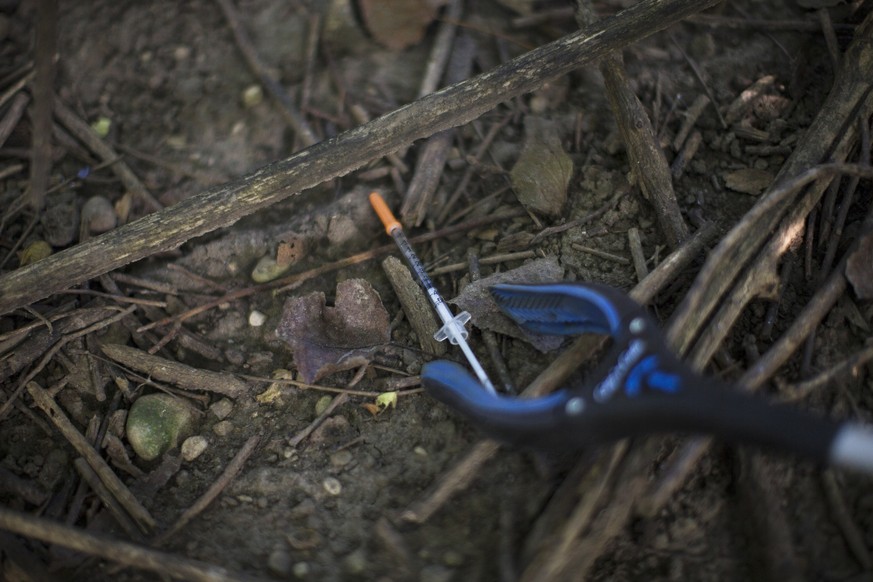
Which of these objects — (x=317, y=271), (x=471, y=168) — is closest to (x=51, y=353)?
(x=317, y=271)

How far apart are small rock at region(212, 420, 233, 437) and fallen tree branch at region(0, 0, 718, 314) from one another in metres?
0.68

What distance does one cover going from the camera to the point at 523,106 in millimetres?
3061

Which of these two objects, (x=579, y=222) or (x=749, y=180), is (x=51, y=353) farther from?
(x=749, y=180)

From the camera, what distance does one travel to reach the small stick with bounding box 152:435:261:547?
220 cm

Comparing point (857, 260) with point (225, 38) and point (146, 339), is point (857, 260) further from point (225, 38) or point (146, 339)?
point (225, 38)

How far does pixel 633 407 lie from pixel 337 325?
124cm

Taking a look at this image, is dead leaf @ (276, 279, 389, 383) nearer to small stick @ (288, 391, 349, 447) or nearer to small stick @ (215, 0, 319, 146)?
small stick @ (288, 391, 349, 447)

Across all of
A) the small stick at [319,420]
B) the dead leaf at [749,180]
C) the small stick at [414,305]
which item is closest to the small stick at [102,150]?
the small stick at [414,305]

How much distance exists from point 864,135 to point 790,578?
1.61 m

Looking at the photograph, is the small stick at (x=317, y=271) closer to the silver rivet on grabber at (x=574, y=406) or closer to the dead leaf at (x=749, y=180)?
the dead leaf at (x=749, y=180)

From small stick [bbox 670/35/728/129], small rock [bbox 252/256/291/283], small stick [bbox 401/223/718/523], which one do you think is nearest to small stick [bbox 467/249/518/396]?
small stick [bbox 401/223/718/523]

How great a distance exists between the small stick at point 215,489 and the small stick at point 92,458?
0.26 feet

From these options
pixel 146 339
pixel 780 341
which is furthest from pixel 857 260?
pixel 146 339

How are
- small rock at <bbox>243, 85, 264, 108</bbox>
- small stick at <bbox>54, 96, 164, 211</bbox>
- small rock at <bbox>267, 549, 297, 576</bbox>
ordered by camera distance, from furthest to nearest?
small rock at <bbox>243, 85, 264, 108</bbox> → small stick at <bbox>54, 96, 164, 211</bbox> → small rock at <bbox>267, 549, 297, 576</bbox>
